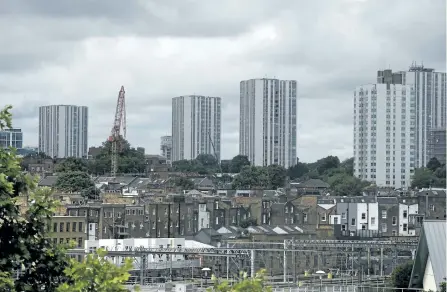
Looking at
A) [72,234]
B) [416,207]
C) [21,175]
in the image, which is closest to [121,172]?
[416,207]

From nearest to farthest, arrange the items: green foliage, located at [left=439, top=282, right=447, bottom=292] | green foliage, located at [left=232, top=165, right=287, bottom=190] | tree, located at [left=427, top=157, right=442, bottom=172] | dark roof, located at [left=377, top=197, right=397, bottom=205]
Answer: green foliage, located at [left=439, top=282, right=447, bottom=292]
dark roof, located at [left=377, top=197, right=397, bottom=205]
green foliage, located at [left=232, top=165, right=287, bottom=190]
tree, located at [left=427, top=157, right=442, bottom=172]

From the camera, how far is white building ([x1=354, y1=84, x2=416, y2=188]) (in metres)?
163

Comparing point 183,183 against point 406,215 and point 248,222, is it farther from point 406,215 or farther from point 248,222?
point 406,215

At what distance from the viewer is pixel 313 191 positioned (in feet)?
372

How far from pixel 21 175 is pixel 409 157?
502ft

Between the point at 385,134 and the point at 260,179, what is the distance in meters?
37.9

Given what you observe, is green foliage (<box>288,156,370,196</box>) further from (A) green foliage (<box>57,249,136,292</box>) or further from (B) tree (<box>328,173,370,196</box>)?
(A) green foliage (<box>57,249,136,292</box>)

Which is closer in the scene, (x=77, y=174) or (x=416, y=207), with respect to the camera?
(x=416, y=207)

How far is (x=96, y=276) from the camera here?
43.1ft

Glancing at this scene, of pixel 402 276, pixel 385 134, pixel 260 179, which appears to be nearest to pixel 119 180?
pixel 260 179

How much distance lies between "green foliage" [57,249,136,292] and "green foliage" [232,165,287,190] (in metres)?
115

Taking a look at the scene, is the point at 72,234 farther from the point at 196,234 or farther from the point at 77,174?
the point at 77,174

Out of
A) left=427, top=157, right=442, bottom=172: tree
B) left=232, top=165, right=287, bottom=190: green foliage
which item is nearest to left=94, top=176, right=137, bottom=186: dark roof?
left=232, top=165, right=287, bottom=190: green foliage

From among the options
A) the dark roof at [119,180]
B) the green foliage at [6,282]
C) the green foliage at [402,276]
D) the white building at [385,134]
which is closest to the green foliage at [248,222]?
the dark roof at [119,180]
